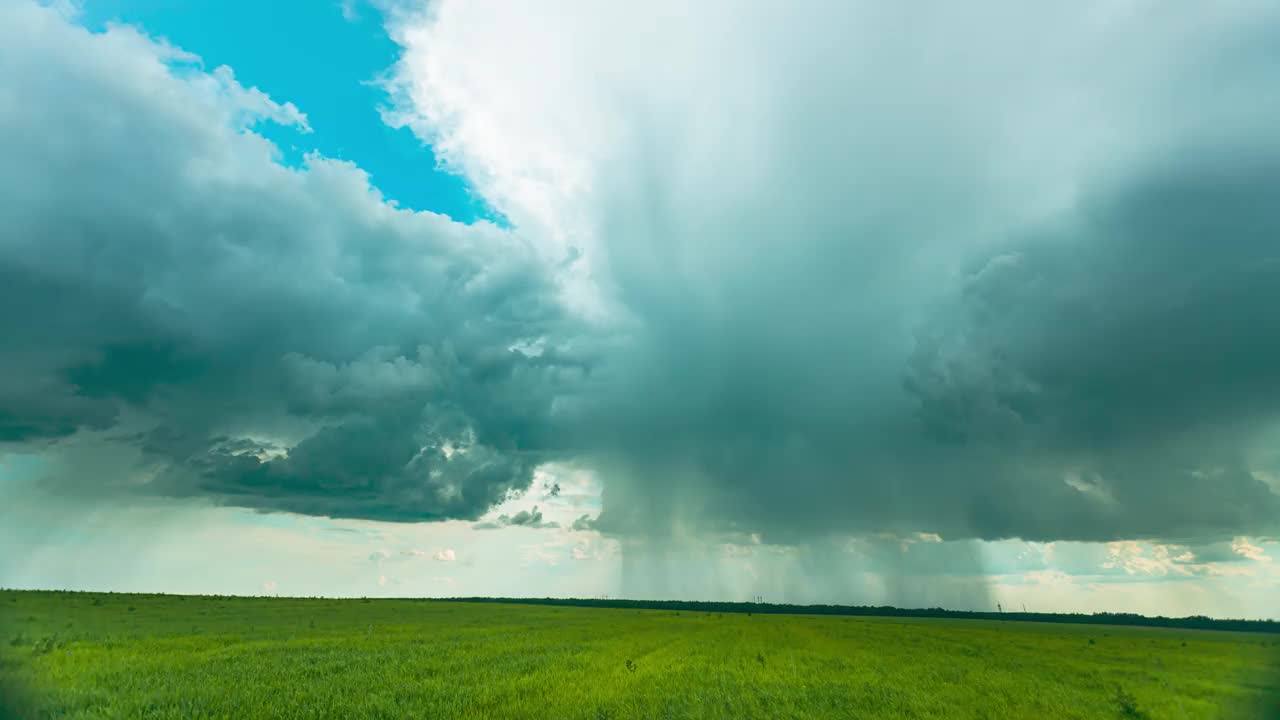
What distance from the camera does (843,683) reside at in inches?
1068

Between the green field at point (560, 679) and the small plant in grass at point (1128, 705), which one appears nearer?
the green field at point (560, 679)

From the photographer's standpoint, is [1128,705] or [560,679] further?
[560,679]

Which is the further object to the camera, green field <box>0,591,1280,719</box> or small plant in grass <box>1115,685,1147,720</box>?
small plant in grass <box>1115,685,1147,720</box>

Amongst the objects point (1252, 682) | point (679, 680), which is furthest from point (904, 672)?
point (1252, 682)

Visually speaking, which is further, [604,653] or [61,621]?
[61,621]

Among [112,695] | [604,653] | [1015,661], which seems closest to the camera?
[112,695]

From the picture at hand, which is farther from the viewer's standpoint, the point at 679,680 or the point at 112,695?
the point at 679,680

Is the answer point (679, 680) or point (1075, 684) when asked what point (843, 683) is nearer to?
point (679, 680)

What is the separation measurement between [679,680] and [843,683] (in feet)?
23.1

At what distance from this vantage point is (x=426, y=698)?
848 inches

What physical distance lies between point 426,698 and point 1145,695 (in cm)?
3062

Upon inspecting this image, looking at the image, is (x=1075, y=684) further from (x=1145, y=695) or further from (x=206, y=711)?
(x=206, y=711)

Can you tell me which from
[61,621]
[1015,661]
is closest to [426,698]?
[1015,661]

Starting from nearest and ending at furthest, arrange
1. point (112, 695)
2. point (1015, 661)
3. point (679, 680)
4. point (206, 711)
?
point (206, 711) → point (112, 695) → point (679, 680) → point (1015, 661)
